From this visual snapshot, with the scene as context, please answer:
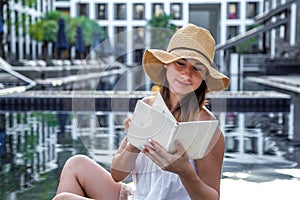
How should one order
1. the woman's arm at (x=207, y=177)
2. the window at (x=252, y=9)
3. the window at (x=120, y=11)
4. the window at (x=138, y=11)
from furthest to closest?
the window at (x=120, y=11)
the window at (x=138, y=11)
the window at (x=252, y=9)
the woman's arm at (x=207, y=177)

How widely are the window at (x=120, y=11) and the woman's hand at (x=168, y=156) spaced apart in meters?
44.4

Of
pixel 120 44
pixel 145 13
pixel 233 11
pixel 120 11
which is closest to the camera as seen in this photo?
pixel 120 44

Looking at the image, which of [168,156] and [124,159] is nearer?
[168,156]

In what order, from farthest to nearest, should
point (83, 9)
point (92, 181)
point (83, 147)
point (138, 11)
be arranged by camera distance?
point (83, 9)
point (138, 11)
point (83, 147)
point (92, 181)

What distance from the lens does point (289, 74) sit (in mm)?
18438

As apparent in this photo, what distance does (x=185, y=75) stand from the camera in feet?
5.04

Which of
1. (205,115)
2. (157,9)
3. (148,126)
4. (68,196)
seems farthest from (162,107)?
(157,9)

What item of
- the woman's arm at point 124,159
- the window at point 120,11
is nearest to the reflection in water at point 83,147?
the woman's arm at point 124,159

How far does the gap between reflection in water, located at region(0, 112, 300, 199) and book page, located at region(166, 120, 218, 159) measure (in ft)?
0.70

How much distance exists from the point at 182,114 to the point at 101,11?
4611cm

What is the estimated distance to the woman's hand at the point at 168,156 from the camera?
56.1 inches

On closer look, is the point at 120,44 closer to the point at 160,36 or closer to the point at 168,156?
the point at 160,36

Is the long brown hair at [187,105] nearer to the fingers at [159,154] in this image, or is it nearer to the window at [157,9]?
the fingers at [159,154]

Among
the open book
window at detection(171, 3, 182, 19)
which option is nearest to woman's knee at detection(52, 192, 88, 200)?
the open book
